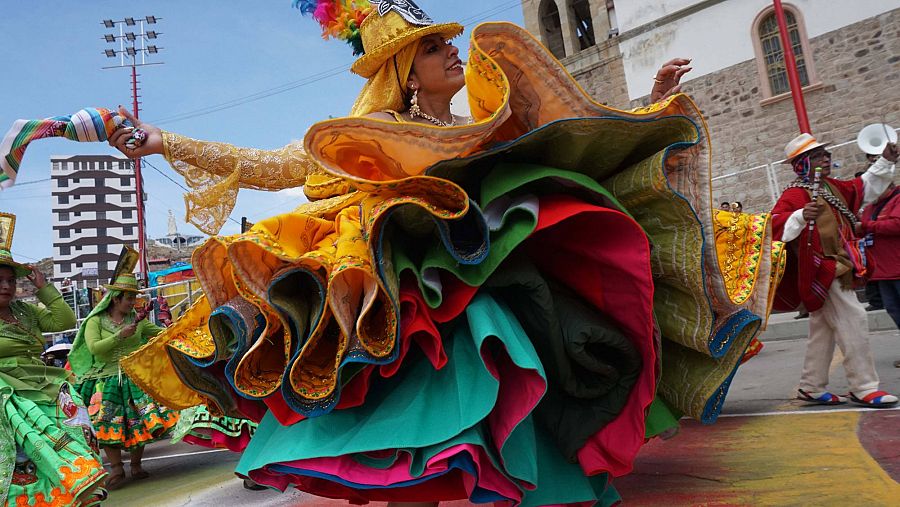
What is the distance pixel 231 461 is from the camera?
5387 mm

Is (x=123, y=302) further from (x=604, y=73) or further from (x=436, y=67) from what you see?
(x=604, y=73)

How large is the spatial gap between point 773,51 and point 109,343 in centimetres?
1338

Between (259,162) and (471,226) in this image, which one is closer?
(471,226)

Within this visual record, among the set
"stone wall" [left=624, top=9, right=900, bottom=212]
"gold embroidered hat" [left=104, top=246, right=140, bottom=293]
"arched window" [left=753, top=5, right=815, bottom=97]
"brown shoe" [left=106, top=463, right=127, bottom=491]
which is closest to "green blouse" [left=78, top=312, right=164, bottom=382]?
"gold embroidered hat" [left=104, top=246, right=140, bottom=293]

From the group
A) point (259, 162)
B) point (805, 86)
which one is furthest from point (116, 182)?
point (259, 162)

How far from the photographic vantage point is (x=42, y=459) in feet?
11.5

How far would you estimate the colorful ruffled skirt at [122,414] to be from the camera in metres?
5.49

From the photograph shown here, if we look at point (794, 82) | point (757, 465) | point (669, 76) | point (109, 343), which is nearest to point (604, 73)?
point (794, 82)

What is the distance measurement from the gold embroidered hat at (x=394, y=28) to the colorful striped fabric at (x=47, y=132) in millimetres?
908

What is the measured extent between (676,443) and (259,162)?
2.55 meters

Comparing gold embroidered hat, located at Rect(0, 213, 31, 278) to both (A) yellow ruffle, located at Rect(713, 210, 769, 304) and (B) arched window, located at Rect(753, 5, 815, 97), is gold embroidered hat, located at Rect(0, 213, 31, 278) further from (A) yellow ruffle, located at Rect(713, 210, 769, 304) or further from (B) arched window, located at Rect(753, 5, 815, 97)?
(B) arched window, located at Rect(753, 5, 815, 97)

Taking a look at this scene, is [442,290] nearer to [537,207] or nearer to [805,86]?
[537,207]

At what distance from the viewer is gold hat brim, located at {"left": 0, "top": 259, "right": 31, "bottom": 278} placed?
14.0 ft

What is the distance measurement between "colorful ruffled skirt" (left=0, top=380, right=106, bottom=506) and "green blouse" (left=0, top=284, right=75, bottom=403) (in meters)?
0.14
